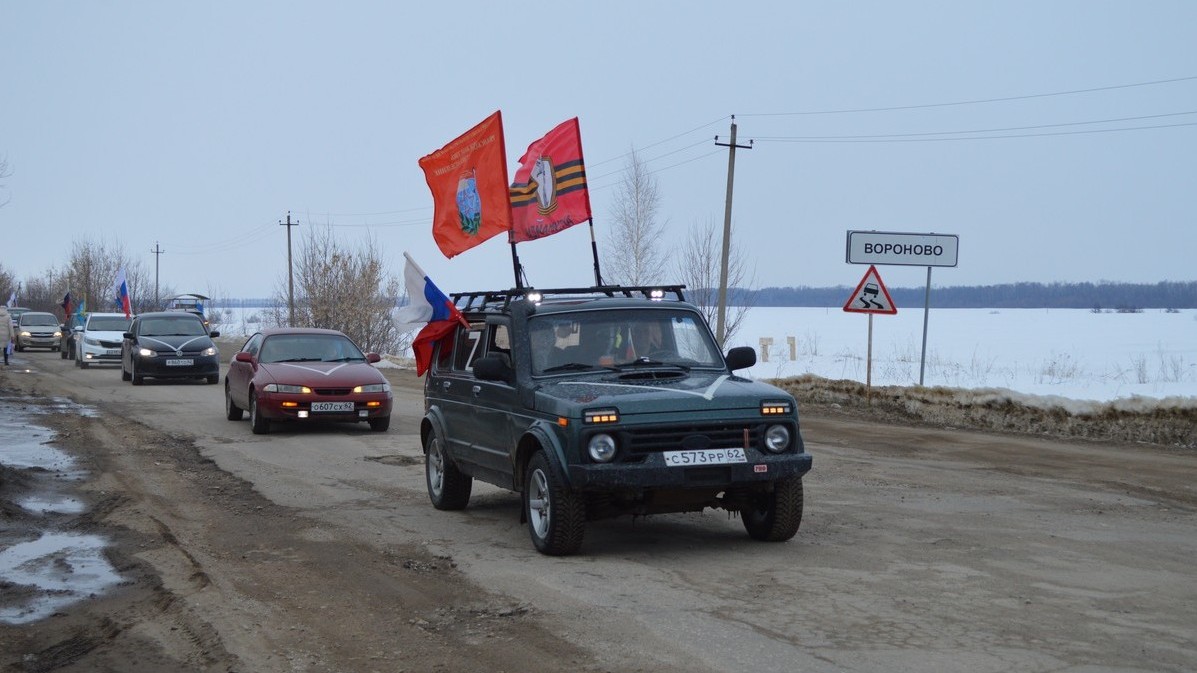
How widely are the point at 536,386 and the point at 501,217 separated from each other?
3.89 metres

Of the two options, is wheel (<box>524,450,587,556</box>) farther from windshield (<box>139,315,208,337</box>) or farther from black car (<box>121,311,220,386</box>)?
windshield (<box>139,315,208,337</box>)

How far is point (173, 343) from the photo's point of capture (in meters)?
27.3

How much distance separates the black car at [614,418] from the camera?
7777 millimetres

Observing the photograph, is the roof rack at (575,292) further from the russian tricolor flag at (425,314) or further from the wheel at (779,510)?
the wheel at (779,510)

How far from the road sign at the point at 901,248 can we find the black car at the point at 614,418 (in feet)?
39.6

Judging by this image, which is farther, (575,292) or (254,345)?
(254,345)

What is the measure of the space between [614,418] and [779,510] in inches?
56.9

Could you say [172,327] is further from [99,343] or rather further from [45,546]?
[45,546]

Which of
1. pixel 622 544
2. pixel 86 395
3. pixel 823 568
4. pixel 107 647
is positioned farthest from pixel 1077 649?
pixel 86 395

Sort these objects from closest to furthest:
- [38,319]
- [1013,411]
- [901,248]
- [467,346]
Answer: [467,346], [1013,411], [901,248], [38,319]

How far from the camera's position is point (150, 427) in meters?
17.9

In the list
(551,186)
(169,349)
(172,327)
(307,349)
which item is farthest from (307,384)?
(172,327)

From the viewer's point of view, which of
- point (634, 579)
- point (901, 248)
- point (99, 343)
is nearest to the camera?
point (634, 579)

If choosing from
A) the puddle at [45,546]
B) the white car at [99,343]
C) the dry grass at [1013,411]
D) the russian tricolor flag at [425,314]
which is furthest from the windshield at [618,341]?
the white car at [99,343]
